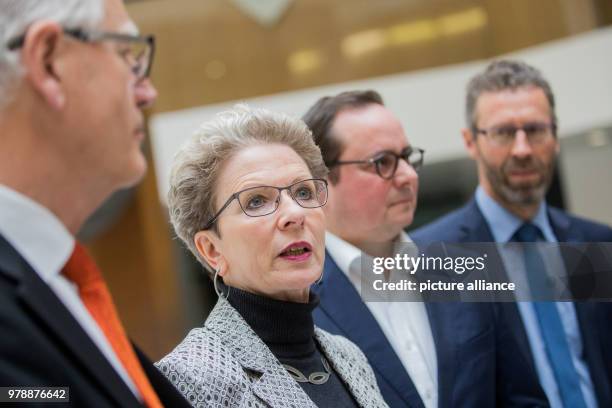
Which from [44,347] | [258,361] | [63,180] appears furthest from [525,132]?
[44,347]

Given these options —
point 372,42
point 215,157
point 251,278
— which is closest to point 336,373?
point 251,278

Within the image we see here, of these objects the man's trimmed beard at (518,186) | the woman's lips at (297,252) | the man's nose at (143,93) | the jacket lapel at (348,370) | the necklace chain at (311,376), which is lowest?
the necklace chain at (311,376)

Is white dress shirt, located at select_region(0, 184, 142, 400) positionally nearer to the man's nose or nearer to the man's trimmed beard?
the man's nose

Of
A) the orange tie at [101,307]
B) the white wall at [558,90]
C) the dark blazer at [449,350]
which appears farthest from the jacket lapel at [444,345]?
the white wall at [558,90]

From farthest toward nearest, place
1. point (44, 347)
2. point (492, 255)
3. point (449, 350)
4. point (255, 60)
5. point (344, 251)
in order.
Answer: point (255, 60) → point (344, 251) → point (449, 350) → point (492, 255) → point (44, 347)

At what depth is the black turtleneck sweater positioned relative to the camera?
5.09 ft

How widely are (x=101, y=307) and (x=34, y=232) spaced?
146mm

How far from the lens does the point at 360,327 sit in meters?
1.86

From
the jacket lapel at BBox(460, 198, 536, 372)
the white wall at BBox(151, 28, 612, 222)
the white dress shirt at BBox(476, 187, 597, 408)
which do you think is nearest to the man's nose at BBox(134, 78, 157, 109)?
the jacket lapel at BBox(460, 198, 536, 372)

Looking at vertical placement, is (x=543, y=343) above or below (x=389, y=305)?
above

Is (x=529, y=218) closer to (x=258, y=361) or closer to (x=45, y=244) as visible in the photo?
(x=258, y=361)

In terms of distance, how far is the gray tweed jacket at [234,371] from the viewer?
4.50 feet

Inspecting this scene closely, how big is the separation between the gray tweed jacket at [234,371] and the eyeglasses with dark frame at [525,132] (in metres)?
0.82

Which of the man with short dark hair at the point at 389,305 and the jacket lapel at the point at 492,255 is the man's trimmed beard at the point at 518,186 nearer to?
the jacket lapel at the point at 492,255
